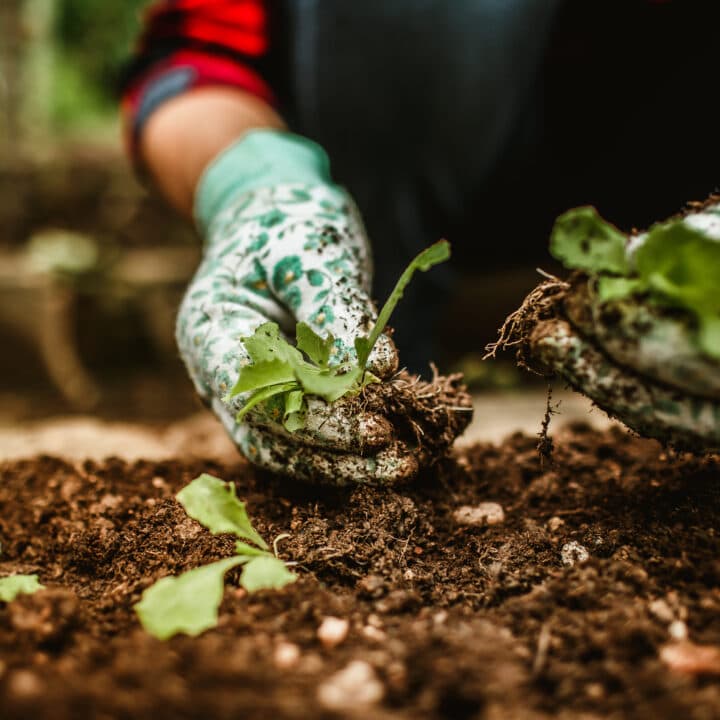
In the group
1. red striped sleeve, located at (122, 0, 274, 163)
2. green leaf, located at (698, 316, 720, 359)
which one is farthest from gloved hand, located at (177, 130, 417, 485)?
red striped sleeve, located at (122, 0, 274, 163)

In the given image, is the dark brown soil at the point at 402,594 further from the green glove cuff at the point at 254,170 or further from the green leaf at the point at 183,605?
the green glove cuff at the point at 254,170

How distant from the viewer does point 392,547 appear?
1.09 m

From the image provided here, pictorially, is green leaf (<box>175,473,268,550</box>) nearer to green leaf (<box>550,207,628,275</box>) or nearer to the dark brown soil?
the dark brown soil

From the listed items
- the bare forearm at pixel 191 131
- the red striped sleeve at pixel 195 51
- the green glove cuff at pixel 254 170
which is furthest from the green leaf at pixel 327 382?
the red striped sleeve at pixel 195 51

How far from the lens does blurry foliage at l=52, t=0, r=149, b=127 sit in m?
6.98

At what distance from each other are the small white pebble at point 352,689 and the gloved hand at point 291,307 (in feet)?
1.42

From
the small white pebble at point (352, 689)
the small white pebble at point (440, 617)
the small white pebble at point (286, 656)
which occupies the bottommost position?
the small white pebble at point (440, 617)

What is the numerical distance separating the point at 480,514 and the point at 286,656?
561mm

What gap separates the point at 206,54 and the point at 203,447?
65.5 inches

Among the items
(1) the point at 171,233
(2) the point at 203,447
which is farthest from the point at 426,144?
(1) the point at 171,233

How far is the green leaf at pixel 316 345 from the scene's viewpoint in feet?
3.65

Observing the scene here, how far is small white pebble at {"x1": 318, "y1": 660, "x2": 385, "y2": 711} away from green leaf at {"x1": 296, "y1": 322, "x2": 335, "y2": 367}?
1.64 ft

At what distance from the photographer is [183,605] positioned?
84 centimetres

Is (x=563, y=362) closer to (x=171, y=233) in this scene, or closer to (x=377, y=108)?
(x=377, y=108)
